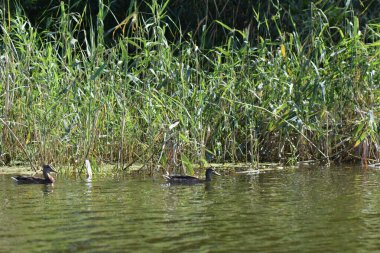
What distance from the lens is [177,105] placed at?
1245 centimetres

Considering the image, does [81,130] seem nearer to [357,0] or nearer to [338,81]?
[338,81]

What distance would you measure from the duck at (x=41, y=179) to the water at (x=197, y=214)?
107 millimetres

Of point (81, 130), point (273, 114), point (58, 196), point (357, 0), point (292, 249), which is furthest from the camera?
point (357, 0)

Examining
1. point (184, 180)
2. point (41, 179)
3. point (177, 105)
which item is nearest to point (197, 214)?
point (184, 180)

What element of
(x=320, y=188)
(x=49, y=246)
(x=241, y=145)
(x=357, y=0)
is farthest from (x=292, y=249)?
(x=357, y=0)

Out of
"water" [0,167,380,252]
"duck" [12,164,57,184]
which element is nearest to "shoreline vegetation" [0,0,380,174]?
"duck" [12,164,57,184]

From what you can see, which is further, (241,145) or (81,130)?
(241,145)

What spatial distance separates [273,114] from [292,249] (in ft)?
19.7

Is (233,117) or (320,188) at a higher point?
(233,117)

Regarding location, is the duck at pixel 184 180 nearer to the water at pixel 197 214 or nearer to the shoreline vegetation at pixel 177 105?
the water at pixel 197 214

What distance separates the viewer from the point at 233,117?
13.0 metres

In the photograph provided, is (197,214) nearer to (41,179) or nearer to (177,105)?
(41,179)

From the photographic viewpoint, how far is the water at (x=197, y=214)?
7.29 m

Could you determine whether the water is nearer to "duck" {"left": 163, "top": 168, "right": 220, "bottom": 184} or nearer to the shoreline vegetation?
"duck" {"left": 163, "top": 168, "right": 220, "bottom": 184}
